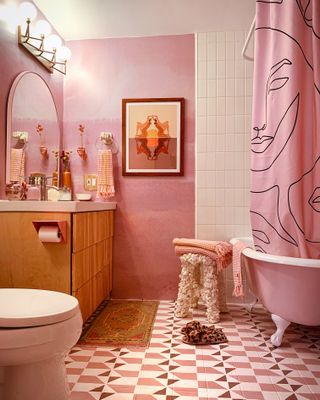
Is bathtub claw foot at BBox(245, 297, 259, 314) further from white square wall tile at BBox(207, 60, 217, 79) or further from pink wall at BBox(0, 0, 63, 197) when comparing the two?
pink wall at BBox(0, 0, 63, 197)

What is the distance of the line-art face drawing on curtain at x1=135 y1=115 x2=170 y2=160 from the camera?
9.70 ft

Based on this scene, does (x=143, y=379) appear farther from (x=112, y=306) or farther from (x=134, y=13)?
(x=134, y=13)

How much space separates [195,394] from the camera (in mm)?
1514

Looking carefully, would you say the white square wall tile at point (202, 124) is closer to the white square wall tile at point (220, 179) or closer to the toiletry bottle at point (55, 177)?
the white square wall tile at point (220, 179)

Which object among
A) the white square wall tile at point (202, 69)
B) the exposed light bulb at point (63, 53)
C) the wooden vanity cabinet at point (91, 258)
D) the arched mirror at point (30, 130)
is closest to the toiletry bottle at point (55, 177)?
the arched mirror at point (30, 130)

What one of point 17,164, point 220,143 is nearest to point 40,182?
point 17,164

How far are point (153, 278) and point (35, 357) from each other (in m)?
1.88

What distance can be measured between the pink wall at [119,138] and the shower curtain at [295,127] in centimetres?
107

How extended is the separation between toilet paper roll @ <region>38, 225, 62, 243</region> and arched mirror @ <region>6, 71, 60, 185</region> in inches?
20.2

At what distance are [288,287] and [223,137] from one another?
4.87 feet

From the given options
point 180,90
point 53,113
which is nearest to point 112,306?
point 53,113

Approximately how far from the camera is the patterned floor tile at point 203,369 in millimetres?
1524

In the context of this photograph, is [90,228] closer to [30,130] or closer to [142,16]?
[30,130]

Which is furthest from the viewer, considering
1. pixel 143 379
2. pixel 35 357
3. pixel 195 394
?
pixel 143 379
